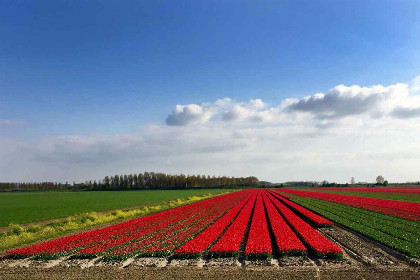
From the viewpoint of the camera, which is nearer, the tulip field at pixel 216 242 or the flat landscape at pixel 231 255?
the flat landscape at pixel 231 255

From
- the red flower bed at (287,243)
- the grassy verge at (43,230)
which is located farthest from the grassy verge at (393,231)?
the grassy verge at (43,230)

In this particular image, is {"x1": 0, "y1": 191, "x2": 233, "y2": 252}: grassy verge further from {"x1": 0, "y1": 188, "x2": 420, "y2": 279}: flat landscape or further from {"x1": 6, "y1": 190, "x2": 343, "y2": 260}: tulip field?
{"x1": 0, "y1": 188, "x2": 420, "y2": 279}: flat landscape

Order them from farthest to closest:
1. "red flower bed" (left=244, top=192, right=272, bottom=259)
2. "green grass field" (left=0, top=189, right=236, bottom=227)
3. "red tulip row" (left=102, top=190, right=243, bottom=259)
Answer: "green grass field" (left=0, top=189, right=236, bottom=227), "red tulip row" (left=102, top=190, right=243, bottom=259), "red flower bed" (left=244, top=192, right=272, bottom=259)

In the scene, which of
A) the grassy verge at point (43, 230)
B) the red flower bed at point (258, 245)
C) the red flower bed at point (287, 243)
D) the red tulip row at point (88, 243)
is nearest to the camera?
the red flower bed at point (258, 245)

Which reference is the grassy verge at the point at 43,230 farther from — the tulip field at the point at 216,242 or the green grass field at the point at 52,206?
the green grass field at the point at 52,206

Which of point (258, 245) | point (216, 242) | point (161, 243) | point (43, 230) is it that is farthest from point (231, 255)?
point (43, 230)

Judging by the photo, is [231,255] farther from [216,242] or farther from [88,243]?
[88,243]

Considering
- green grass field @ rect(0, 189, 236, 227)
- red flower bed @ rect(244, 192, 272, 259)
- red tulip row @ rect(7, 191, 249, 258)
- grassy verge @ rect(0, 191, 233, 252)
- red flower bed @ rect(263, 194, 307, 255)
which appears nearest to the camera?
red flower bed @ rect(244, 192, 272, 259)

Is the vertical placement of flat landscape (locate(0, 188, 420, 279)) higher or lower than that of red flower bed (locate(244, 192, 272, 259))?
lower

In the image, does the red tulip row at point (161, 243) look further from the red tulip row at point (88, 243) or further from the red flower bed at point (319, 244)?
the red flower bed at point (319, 244)

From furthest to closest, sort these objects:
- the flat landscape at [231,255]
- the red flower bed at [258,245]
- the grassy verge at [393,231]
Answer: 1. the grassy verge at [393,231]
2. the red flower bed at [258,245]
3. the flat landscape at [231,255]

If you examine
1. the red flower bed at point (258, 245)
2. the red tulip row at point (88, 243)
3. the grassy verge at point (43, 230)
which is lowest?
the grassy verge at point (43, 230)

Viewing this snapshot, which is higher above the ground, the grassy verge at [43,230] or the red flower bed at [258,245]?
the red flower bed at [258,245]

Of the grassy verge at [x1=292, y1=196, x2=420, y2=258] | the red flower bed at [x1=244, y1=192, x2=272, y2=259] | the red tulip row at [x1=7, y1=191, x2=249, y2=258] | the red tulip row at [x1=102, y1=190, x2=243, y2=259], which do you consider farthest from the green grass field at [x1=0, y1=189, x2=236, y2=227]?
the grassy verge at [x1=292, y1=196, x2=420, y2=258]
